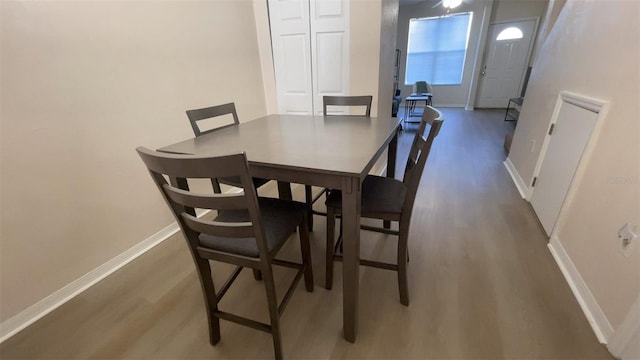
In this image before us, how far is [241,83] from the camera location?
8.74ft

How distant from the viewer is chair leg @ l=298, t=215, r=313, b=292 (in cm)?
129

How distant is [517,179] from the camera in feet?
8.86

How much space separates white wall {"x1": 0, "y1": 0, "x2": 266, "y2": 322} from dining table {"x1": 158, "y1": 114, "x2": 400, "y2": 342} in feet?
2.09

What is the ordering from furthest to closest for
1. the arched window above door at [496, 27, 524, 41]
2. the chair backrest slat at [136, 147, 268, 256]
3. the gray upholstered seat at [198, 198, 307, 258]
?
the arched window above door at [496, 27, 524, 41], the gray upholstered seat at [198, 198, 307, 258], the chair backrest slat at [136, 147, 268, 256]

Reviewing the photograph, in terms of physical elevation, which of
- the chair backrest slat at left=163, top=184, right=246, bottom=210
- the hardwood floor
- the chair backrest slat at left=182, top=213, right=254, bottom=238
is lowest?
the hardwood floor

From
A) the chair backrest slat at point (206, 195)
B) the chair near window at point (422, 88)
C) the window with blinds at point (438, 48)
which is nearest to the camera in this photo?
the chair backrest slat at point (206, 195)

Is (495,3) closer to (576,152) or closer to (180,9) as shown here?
(576,152)

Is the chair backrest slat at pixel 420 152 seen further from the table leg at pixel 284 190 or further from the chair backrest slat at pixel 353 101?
the table leg at pixel 284 190

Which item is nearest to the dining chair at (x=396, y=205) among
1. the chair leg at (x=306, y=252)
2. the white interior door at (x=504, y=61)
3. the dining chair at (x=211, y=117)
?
the chair leg at (x=306, y=252)

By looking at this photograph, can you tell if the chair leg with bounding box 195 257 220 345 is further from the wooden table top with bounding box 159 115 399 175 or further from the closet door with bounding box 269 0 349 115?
the closet door with bounding box 269 0 349 115

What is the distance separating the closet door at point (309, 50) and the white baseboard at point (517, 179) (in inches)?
74.6

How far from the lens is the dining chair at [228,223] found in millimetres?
748

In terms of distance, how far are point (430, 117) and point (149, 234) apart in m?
2.04

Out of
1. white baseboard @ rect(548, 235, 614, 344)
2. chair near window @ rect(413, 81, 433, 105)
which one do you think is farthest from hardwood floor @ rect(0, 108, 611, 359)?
chair near window @ rect(413, 81, 433, 105)
